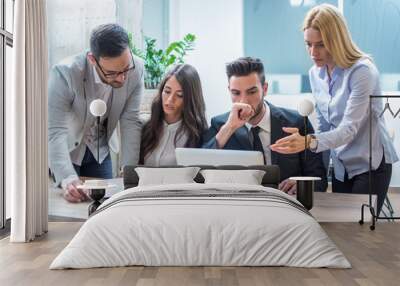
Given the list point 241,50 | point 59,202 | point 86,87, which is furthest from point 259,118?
point 59,202

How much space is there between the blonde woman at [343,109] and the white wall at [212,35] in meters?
0.83

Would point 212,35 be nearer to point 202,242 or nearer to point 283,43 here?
point 283,43

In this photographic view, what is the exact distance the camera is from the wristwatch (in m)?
7.25

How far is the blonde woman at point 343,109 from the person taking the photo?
7.21m

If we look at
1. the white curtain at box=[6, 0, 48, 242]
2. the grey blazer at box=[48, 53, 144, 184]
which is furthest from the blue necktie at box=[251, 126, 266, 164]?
the white curtain at box=[6, 0, 48, 242]

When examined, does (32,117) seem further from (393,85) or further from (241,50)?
(393,85)

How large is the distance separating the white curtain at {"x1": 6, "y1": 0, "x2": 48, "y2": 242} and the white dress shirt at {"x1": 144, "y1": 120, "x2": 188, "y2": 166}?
1434 mm

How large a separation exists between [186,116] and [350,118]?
1.91m

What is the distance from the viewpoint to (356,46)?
286 inches

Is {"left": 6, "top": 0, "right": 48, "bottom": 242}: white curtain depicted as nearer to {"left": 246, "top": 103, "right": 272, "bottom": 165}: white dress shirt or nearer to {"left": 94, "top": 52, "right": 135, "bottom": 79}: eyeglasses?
{"left": 94, "top": 52, "right": 135, "bottom": 79}: eyeglasses

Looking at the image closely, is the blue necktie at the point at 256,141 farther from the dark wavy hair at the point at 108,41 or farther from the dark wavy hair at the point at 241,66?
the dark wavy hair at the point at 108,41

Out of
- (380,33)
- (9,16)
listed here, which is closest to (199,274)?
(9,16)

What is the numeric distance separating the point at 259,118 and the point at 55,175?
8.24 ft

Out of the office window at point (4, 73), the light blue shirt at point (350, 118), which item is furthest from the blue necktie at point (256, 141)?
the office window at point (4, 73)
